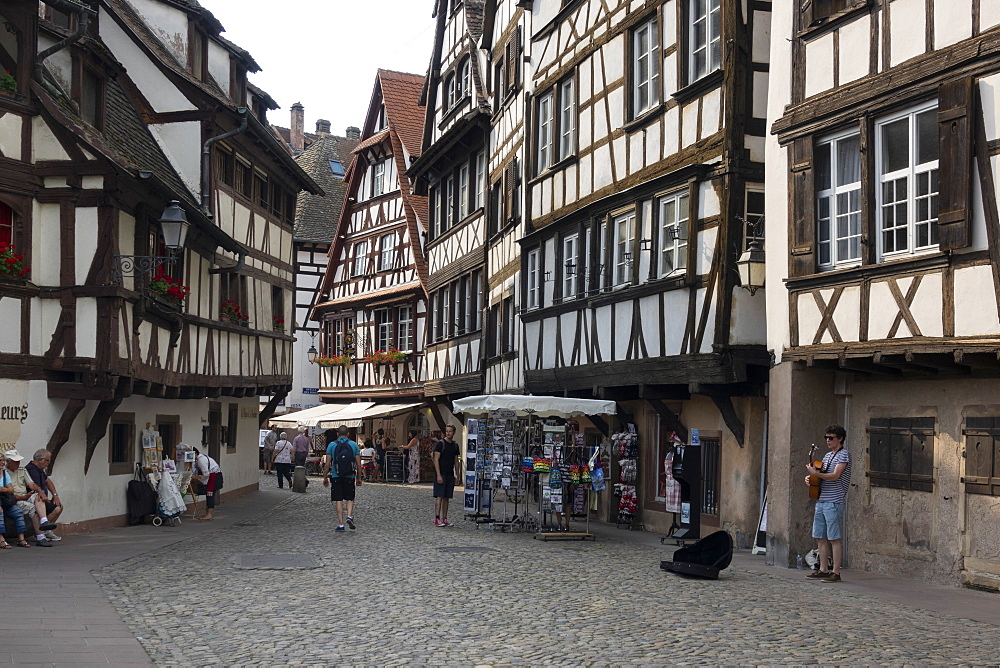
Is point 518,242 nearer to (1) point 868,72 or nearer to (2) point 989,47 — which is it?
(1) point 868,72

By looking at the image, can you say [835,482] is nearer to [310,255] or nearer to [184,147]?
[184,147]

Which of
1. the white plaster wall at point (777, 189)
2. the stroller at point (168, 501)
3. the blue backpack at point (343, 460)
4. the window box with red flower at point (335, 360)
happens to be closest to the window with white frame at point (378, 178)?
the window box with red flower at point (335, 360)

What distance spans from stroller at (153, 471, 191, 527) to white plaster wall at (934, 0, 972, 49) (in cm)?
1476

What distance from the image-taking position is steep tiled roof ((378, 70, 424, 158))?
4219 centimetres

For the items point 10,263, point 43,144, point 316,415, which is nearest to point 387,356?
point 316,415

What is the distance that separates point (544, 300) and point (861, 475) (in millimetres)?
10288

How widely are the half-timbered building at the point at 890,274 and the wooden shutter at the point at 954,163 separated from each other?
20 millimetres

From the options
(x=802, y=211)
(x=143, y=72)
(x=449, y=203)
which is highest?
(x=143, y=72)

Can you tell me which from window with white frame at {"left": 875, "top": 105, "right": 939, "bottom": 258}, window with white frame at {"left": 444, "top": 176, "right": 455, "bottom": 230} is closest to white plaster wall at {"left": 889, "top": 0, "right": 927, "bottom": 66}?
window with white frame at {"left": 875, "top": 105, "right": 939, "bottom": 258}

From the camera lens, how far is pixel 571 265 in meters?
23.0

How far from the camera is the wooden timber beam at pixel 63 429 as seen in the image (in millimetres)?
18109

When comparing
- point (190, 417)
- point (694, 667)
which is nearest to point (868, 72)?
point (694, 667)

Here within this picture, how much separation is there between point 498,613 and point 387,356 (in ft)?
105

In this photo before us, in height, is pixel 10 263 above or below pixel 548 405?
above
